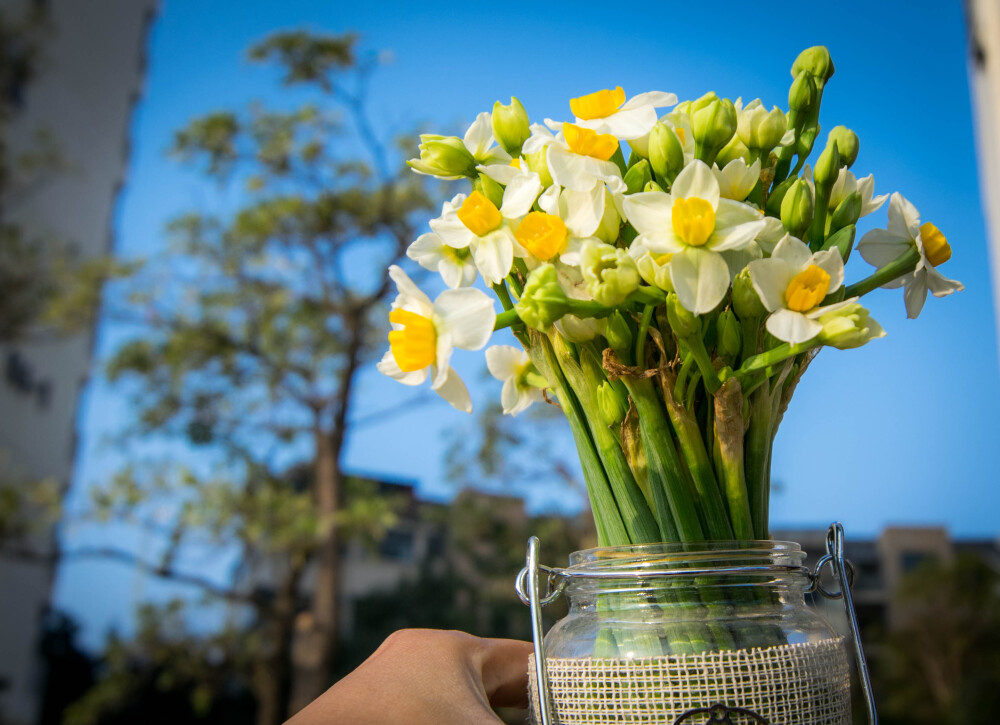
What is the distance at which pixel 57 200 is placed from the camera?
6.22 metres

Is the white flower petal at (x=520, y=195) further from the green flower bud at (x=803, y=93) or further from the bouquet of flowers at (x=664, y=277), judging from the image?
the green flower bud at (x=803, y=93)

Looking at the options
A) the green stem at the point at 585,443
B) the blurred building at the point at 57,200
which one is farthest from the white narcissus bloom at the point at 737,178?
the blurred building at the point at 57,200

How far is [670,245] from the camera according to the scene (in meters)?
0.31

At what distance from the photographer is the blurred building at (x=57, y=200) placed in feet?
17.5

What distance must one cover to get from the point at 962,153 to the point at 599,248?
7867 mm

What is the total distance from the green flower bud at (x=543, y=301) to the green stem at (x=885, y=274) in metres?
0.14

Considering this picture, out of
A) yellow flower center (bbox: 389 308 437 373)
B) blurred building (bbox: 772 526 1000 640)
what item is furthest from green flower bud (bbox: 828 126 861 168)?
blurred building (bbox: 772 526 1000 640)

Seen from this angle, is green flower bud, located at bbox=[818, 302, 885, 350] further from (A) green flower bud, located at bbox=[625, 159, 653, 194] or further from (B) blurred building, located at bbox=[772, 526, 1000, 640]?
(B) blurred building, located at bbox=[772, 526, 1000, 640]

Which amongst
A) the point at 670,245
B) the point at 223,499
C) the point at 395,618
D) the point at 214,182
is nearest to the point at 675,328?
the point at 670,245

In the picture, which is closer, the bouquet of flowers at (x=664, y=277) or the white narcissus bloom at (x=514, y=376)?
the bouquet of flowers at (x=664, y=277)

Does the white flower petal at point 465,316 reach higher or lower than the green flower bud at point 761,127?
lower

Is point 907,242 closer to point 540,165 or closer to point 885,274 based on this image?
point 885,274

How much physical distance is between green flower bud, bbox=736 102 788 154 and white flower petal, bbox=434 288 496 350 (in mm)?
147

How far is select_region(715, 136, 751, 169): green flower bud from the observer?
0.37 m
